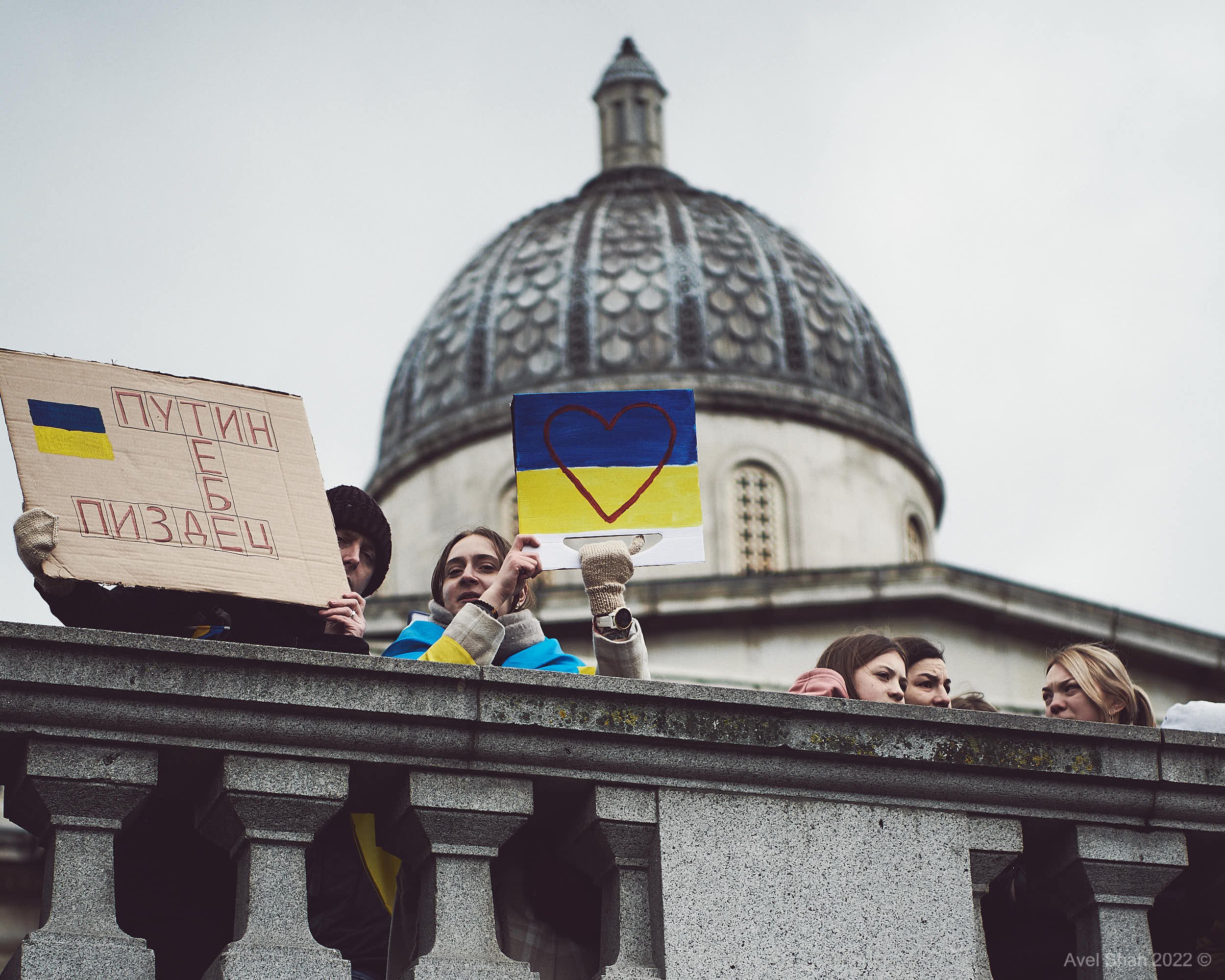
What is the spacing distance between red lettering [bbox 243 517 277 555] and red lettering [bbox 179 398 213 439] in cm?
24

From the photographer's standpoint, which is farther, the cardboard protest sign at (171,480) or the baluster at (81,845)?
the cardboard protest sign at (171,480)

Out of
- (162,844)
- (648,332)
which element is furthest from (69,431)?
(648,332)

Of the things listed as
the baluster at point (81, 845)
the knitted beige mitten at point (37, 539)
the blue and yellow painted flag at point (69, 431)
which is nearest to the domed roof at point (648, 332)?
the blue and yellow painted flag at point (69, 431)

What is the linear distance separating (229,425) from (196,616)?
1.52ft

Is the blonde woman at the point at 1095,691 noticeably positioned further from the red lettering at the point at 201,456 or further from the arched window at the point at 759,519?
the arched window at the point at 759,519

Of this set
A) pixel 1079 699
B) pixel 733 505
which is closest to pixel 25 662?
pixel 1079 699

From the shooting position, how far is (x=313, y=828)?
4.58m

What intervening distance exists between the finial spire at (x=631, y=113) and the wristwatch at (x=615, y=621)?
103 feet

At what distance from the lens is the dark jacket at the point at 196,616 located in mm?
4887

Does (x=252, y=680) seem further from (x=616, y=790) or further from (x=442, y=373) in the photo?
(x=442, y=373)

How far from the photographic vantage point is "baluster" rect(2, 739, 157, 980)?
168 inches

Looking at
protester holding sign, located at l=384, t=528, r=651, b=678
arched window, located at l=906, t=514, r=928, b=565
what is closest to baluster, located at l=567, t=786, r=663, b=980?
protester holding sign, located at l=384, t=528, r=651, b=678

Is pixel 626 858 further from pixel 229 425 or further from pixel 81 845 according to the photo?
pixel 229 425

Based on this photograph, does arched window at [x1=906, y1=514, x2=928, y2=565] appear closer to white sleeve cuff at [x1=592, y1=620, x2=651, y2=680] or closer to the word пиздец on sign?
white sleeve cuff at [x1=592, y1=620, x2=651, y2=680]
